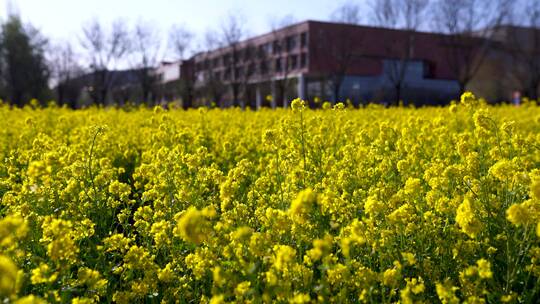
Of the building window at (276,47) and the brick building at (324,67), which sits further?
the building window at (276,47)

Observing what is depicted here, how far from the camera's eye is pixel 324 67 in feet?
157

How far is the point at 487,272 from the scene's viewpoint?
7.52ft

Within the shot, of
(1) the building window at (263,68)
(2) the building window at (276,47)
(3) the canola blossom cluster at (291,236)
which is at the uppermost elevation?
(2) the building window at (276,47)

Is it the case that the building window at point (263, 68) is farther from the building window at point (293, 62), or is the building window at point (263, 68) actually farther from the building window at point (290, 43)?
the building window at point (293, 62)

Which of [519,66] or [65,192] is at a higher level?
[519,66]

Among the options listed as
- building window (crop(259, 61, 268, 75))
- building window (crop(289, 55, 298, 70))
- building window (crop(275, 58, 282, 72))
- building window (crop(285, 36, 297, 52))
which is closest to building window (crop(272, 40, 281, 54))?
building window (crop(275, 58, 282, 72))

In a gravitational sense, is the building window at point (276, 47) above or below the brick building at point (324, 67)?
above

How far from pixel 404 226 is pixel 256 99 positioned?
175ft

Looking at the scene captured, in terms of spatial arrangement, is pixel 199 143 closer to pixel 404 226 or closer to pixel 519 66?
pixel 404 226

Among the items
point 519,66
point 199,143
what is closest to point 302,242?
point 199,143

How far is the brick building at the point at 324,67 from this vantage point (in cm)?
4044

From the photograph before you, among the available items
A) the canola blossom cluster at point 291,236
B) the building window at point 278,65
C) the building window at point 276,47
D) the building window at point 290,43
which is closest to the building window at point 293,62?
the building window at point 290,43

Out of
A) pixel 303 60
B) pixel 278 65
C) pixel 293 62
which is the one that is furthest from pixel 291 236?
pixel 293 62

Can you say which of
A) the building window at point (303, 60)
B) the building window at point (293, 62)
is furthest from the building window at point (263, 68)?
the building window at point (293, 62)
